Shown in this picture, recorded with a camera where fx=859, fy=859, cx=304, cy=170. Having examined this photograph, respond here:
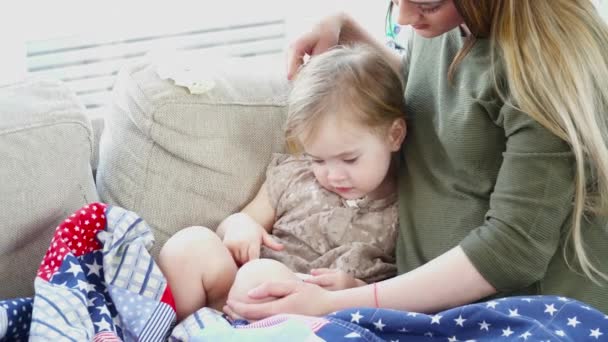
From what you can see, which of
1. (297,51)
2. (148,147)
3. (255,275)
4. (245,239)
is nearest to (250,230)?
(245,239)

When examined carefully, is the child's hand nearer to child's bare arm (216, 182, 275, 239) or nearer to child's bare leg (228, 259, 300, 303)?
child's bare leg (228, 259, 300, 303)

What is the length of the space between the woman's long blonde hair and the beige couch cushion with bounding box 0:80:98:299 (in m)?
0.66

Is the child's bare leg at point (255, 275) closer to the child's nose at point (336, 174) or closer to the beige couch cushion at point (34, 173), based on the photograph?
the child's nose at point (336, 174)

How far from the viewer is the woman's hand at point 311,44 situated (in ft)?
5.15

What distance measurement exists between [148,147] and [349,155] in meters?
0.37

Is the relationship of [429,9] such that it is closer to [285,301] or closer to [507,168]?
[507,168]

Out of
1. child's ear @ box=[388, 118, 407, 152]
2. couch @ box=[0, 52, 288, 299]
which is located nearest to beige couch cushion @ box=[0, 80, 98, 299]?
couch @ box=[0, 52, 288, 299]

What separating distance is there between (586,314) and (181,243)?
2.02 ft

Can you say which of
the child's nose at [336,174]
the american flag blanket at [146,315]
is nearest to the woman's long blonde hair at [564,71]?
the american flag blanket at [146,315]

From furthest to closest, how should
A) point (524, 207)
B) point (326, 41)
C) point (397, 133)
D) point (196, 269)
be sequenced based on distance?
point (326, 41), point (397, 133), point (196, 269), point (524, 207)

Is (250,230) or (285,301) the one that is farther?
(250,230)

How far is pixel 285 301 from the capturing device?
4.20 feet

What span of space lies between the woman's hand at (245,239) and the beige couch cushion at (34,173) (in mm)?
245

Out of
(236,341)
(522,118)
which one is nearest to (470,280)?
(522,118)
